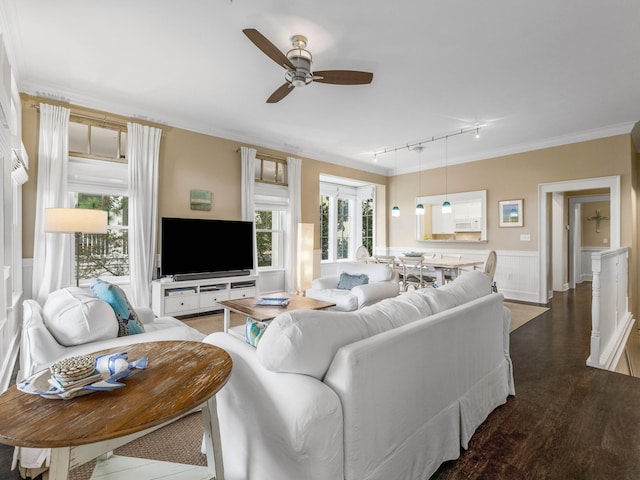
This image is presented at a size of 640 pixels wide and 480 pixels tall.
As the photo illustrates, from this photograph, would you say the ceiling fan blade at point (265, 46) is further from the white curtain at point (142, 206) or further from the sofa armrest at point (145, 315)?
the white curtain at point (142, 206)

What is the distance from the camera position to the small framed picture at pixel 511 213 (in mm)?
6066

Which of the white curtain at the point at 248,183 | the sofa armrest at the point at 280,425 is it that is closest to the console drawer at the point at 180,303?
the white curtain at the point at 248,183

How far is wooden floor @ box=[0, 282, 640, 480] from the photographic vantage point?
5.69 ft

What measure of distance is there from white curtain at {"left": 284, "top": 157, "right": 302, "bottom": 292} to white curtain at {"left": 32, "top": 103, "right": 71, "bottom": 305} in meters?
3.34

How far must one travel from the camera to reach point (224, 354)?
1406 millimetres

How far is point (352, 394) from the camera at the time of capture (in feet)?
4.10

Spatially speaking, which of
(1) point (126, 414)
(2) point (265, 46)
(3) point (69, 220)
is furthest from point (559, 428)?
(3) point (69, 220)

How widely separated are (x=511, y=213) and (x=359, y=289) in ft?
12.9

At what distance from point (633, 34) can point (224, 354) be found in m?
4.05

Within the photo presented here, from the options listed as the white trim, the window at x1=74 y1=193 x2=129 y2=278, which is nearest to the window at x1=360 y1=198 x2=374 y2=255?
the white trim

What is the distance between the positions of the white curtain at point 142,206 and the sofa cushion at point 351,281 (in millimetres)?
2668

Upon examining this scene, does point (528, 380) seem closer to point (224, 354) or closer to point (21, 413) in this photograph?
point (224, 354)

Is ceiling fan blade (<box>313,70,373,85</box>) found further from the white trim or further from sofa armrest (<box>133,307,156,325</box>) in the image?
the white trim

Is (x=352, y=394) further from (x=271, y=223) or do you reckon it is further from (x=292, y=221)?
(x=271, y=223)
